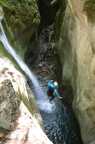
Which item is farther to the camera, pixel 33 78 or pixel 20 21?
pixel 33 78

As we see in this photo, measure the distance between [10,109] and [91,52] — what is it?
6044mm

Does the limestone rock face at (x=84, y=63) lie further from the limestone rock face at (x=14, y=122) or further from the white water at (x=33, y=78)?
the limestone rock face at (x=14, y=122)

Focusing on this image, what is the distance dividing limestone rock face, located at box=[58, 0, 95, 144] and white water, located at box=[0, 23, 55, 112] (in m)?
2.14

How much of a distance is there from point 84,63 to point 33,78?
4427 mm

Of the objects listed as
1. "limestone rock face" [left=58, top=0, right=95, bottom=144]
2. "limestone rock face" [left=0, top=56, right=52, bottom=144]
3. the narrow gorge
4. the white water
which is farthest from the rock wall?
"limestone rock face" [left=0, top=56, right=52, bottom=144]

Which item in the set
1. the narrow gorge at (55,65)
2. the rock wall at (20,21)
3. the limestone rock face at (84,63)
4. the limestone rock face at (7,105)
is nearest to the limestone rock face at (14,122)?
the limestone rock face at (7,105)

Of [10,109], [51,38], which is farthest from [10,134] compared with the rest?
[51,38]

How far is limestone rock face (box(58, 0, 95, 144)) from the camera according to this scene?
1205 centimetres

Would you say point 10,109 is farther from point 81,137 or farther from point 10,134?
point 81,137

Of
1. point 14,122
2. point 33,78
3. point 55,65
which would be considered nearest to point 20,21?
point 33,78

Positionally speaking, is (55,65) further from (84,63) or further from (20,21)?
(84,63)

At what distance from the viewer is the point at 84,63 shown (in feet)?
40.7

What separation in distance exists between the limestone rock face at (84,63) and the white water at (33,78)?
2141 millimetres

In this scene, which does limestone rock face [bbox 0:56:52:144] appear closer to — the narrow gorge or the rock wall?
the narrow gorge
